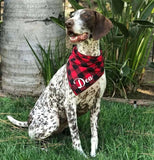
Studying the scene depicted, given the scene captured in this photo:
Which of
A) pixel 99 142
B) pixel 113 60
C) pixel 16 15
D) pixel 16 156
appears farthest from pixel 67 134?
pixel 16 15

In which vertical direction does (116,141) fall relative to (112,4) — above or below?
below

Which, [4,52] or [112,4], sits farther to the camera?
[4,52]

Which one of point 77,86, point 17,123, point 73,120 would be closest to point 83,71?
point 77,86

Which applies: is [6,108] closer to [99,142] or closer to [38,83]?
[38,83]

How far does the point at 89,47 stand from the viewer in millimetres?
2900

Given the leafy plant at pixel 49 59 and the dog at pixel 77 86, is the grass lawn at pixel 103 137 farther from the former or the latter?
the leafy plant at pixel 49 59

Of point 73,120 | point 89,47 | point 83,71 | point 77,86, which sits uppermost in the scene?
point 89,47

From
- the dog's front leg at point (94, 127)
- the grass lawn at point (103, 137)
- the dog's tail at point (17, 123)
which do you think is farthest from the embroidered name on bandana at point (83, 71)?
the dog's tail at point (17, 123)

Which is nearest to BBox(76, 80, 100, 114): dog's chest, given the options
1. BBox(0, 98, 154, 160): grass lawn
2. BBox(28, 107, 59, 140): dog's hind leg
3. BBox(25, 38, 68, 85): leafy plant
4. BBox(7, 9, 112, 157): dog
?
BBox(7, 9, 112, 157): dog

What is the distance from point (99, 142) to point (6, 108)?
1509mm

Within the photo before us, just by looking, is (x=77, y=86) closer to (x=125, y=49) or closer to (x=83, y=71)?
(x=83, y=71)

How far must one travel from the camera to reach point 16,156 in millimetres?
2838

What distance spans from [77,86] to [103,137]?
79 cm

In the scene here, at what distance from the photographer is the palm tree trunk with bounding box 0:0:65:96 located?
464cm
